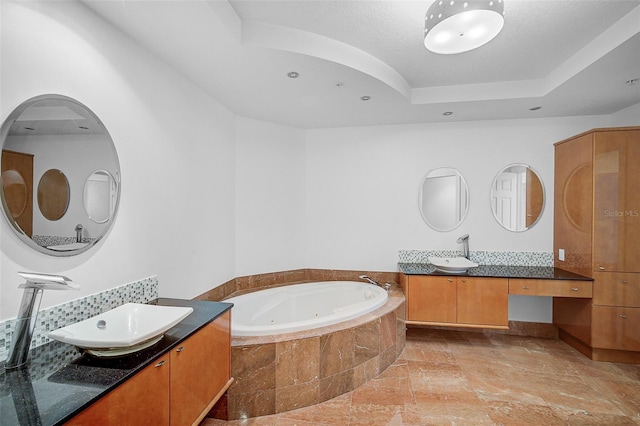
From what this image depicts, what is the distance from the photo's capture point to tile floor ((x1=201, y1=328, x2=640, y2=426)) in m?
2.11

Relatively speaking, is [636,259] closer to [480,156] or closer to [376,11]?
[480,156]

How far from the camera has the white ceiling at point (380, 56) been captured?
74.4 inches

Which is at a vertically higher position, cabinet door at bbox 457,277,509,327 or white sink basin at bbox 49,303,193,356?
white sink basin at bbox 49,303,193,356

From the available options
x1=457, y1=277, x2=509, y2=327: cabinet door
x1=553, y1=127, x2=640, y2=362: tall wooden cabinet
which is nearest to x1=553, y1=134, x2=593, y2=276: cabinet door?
x1=553, y1=127, x2=640, y2=362: tall wooden cabinet

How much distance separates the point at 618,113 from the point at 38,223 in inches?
204

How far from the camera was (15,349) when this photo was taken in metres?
1.19

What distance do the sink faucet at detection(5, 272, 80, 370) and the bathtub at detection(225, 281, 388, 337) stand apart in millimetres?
1641

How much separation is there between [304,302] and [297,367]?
1.29m

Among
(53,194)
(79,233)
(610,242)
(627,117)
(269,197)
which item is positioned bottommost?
(610,242)

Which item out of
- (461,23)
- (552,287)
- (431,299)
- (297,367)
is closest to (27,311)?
(297,367)

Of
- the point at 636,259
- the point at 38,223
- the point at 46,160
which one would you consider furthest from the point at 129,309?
the point at 636,259

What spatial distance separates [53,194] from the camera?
151 cm

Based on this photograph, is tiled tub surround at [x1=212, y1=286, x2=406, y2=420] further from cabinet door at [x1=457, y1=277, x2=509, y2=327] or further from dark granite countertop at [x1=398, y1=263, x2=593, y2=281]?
cabinet door at [x1=457, y1=277, x2=509, y2=327]

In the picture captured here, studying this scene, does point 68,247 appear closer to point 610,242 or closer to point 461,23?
point 461,23
